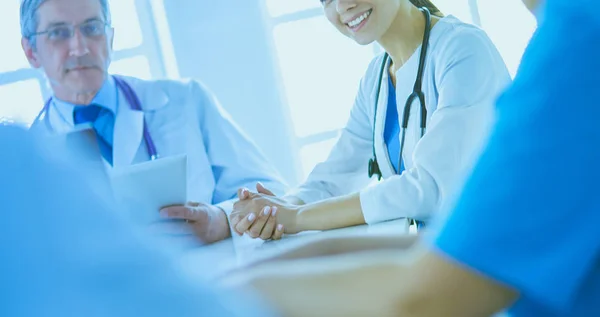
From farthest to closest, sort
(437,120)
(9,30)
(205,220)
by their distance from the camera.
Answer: (9,30), (205,220), (437,120)

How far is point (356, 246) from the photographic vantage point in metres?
0.80

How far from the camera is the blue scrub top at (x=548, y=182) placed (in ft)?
1.70

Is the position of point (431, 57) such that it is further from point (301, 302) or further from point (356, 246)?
point (301, 302)

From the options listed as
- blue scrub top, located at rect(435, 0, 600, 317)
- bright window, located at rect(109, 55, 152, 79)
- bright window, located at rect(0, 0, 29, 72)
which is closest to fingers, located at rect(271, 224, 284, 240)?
blue scrub top, located at rect(435, 0, 600, 317)

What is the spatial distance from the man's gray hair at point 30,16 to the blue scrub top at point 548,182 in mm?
1916

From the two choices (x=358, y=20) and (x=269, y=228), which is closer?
(x=269, y=228)

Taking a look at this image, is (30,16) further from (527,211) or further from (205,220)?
(527,211)

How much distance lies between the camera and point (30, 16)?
2.24 metres

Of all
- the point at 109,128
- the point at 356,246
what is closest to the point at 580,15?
the point at 356,246

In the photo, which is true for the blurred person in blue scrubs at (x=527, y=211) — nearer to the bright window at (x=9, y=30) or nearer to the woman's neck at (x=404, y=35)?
the woman's neck at (x=404, y=35)

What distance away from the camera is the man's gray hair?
2.21m

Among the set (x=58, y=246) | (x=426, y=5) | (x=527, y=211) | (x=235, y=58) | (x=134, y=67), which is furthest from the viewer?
(x=134, y=67)

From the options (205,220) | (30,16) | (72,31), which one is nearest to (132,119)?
(72,31)

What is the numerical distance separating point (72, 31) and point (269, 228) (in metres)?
0.98
